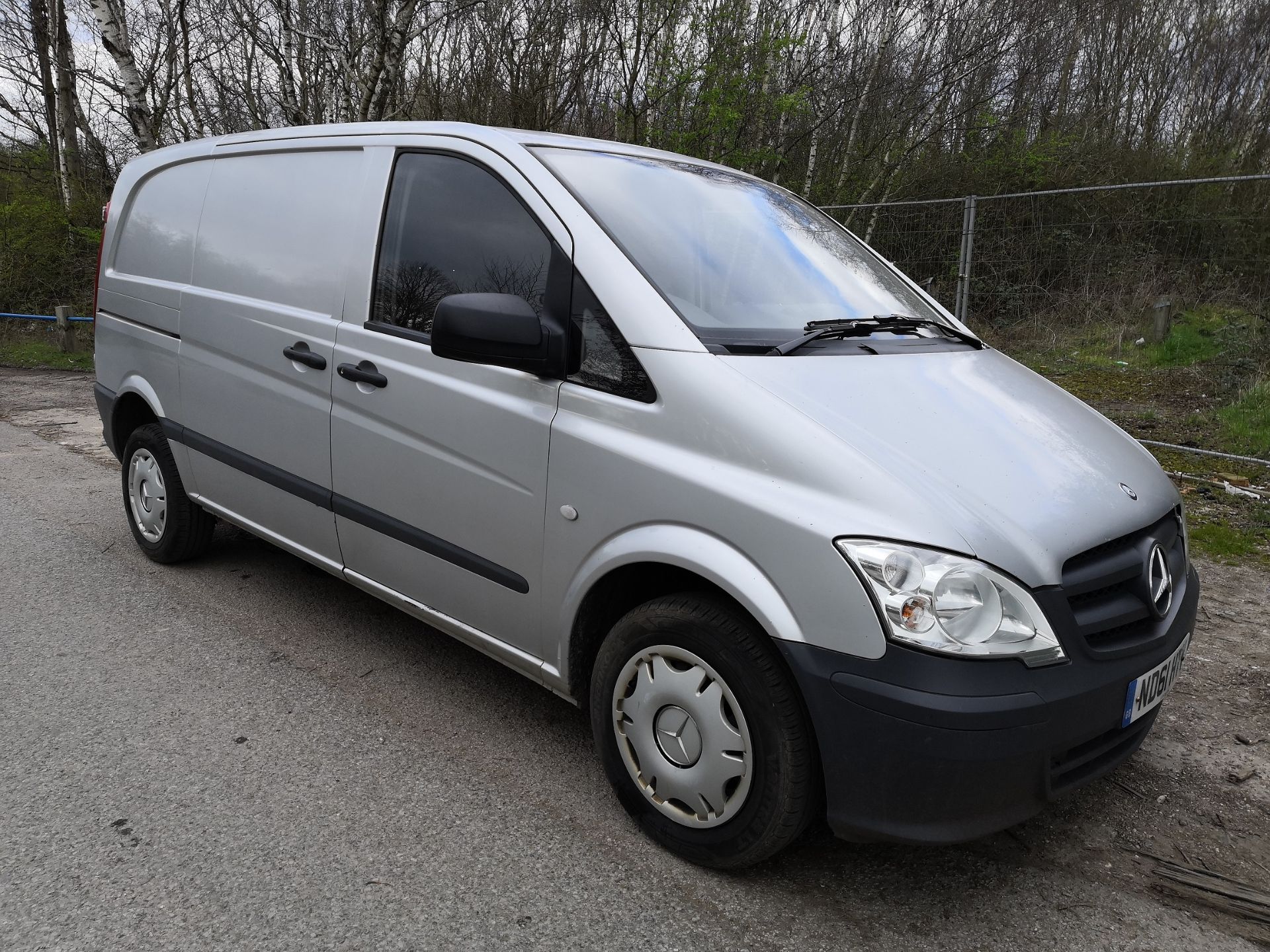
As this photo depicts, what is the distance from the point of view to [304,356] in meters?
3.22

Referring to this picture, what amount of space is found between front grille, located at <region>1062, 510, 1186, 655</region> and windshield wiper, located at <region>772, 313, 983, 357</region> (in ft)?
2.88

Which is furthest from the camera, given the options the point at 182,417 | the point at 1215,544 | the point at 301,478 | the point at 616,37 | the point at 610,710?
the point at 616,37

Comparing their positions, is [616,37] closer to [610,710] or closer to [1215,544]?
[1215,544]

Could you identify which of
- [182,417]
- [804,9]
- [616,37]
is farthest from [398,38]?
[182,417]

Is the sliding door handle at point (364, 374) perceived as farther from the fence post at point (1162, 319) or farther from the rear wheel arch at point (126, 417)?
the fence post at point (1162, 319)

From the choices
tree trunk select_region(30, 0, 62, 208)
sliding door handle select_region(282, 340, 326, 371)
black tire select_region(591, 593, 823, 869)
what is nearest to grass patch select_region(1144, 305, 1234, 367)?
black tire select_region(591, 593, 823, 869)

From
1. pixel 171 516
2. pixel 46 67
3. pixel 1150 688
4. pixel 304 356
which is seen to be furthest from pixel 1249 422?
pixel 46 67

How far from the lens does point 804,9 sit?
13.6 metres

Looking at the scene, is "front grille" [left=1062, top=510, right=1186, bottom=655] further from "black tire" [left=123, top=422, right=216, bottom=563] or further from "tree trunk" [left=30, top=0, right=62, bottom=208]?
"tree trunk" [left=30, top=0, right=62, bottom=208]

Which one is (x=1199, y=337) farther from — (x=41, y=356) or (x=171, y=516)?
(x=41, y=356)

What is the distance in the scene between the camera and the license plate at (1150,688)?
6.95 ft

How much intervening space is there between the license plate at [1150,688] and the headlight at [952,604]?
1.02 feet

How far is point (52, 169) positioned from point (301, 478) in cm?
1724

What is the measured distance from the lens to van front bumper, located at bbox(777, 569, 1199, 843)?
187cm
